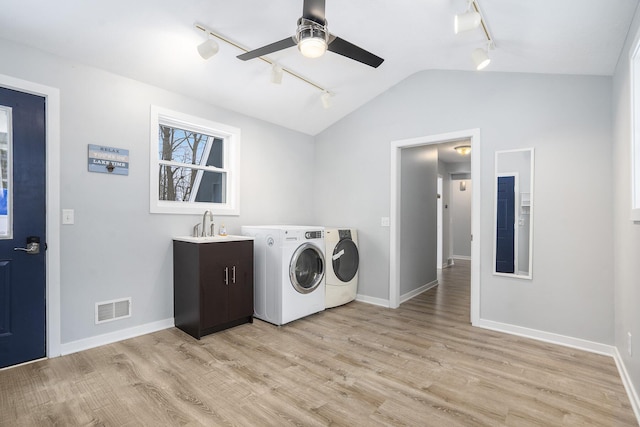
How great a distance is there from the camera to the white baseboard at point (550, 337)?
2.68 meters

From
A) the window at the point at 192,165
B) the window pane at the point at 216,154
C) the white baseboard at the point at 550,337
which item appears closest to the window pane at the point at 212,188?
the window at the point at 192,165

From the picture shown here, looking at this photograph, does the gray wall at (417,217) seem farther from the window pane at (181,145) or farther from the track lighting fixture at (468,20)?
the window pane at (181,145)

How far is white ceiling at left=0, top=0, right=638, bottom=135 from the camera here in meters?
2.13

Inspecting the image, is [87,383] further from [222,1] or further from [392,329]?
[222,1]

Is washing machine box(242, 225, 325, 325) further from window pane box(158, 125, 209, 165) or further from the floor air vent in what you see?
the floor air vent

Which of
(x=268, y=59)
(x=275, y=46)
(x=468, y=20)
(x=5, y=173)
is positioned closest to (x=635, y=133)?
(x=468, y=20)

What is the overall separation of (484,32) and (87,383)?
3.79 metres

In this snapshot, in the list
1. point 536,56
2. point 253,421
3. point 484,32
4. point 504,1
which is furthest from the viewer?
point 536,56

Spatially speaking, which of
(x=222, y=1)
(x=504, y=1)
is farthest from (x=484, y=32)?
(x=222, y=1)

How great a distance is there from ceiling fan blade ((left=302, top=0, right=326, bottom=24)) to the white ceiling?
0.69 m

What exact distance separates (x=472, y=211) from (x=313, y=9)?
254 cm

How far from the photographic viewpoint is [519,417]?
1824 millimetres

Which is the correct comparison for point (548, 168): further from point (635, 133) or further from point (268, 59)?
point (268, 59)

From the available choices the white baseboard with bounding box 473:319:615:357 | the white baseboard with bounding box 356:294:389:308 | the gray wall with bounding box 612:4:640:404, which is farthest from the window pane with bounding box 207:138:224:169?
the gray wall with bounding box 612:4:640:404
